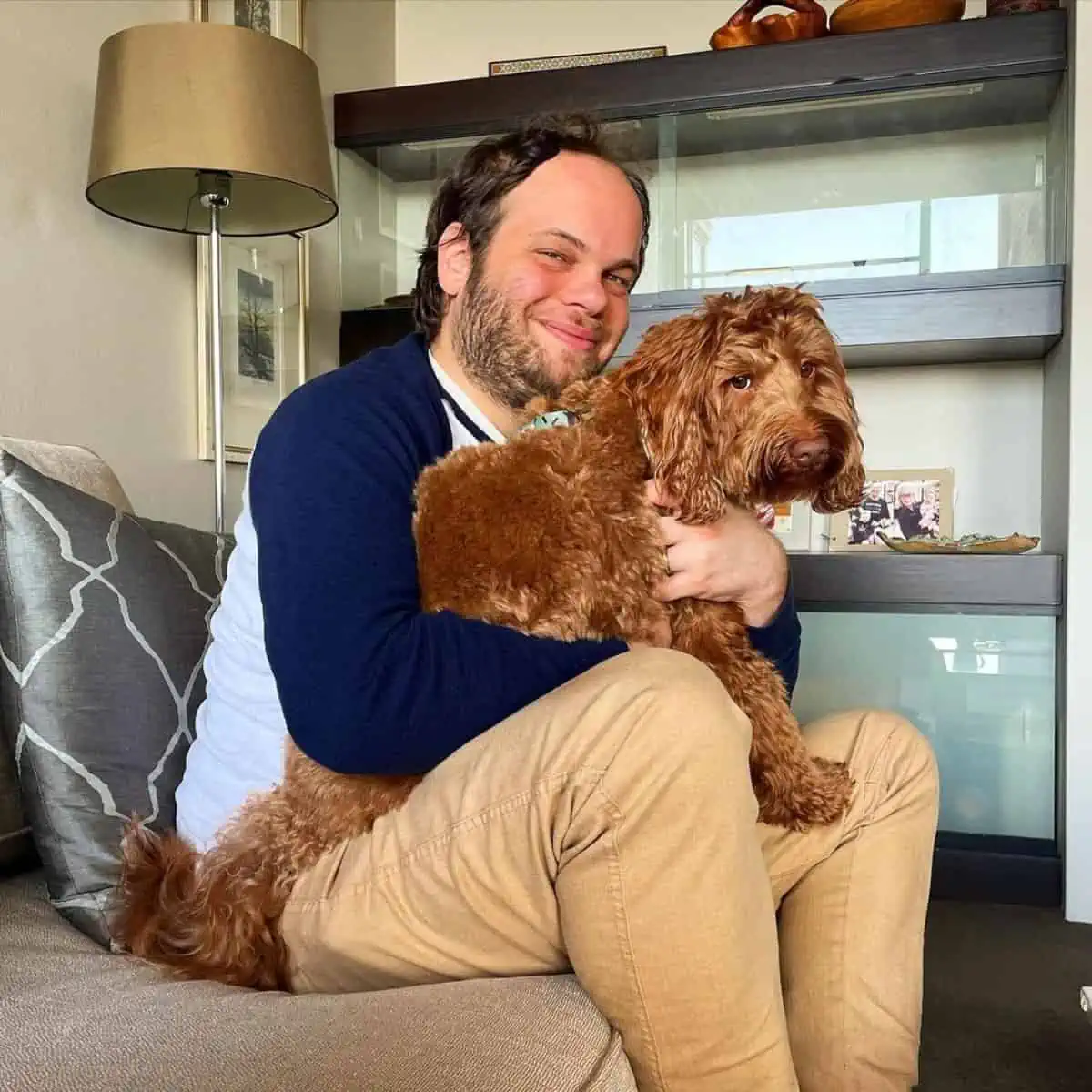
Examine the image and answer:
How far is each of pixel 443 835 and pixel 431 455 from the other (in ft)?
1.66

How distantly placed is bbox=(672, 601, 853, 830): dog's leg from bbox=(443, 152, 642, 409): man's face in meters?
0.48

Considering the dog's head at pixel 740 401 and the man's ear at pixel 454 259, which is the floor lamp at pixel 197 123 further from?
the dog's head at pixel 740 401

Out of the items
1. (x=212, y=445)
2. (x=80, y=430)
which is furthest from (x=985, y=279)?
(x=80, y=430)

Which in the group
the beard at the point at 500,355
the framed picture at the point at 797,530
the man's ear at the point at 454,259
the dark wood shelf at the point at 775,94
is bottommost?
the framed picture at the point at 797,530

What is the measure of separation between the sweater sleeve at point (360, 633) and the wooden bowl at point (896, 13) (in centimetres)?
246

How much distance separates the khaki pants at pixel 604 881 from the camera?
1068mm

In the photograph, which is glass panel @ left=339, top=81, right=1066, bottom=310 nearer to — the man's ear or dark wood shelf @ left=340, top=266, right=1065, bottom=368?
dark wood shelf @ left=340, top=266, right=1065, bottom=368

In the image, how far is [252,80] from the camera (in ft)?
7.55

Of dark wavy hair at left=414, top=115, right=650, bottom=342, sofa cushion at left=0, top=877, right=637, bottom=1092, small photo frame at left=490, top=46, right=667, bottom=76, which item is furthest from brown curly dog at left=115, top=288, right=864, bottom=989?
small photo frame at left=490, top=46, right=667, bottom=76

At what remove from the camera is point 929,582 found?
2.92 metres

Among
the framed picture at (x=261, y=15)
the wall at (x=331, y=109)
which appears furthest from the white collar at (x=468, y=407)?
the wall at (x=331, y=109)

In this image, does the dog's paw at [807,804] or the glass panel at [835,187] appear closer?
the dog's paw at [807,804]

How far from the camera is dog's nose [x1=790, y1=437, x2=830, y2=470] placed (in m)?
1.28

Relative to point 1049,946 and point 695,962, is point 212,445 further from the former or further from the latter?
point 1049,946
